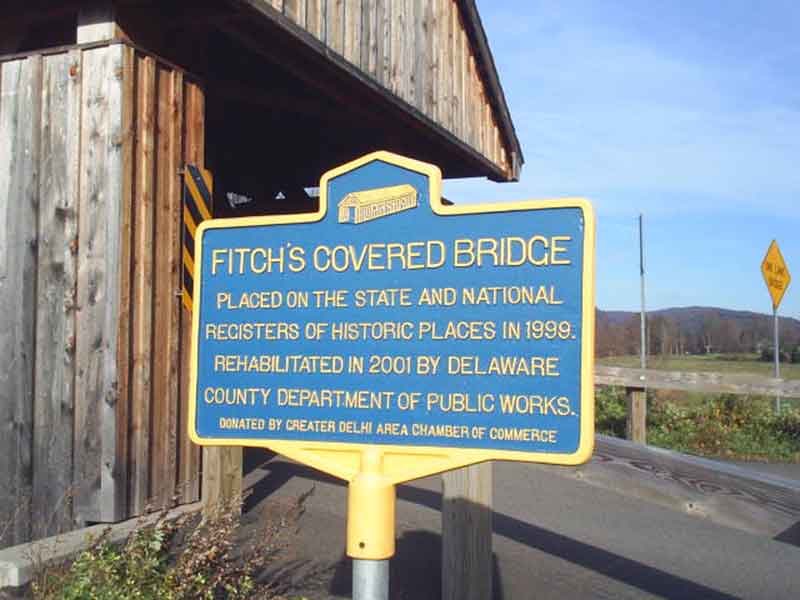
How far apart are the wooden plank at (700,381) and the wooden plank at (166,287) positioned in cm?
701

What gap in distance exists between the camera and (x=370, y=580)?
2973mm

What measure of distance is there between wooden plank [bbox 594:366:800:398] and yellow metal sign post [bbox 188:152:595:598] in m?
8.86

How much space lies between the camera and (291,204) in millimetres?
11750

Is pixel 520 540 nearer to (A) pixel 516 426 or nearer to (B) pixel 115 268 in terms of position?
(B) pixel 115 268

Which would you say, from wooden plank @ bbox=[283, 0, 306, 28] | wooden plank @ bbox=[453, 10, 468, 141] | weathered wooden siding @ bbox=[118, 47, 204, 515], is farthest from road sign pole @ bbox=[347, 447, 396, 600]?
wooden plank @ bbox=[453, 10, 468, 141]

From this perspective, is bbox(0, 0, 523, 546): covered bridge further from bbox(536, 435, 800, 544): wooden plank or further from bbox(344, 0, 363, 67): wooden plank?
bbox(536, 435, 800, 544): wooden plank

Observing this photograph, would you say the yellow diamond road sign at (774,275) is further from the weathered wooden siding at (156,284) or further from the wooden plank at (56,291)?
the wooden plank at (56,291)

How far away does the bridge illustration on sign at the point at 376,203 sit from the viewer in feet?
10.4

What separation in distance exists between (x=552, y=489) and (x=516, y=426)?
7.29m

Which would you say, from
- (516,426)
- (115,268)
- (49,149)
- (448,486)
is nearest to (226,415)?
(516,426)

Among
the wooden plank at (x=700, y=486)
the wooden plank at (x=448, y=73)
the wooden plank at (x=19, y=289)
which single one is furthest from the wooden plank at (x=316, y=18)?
the wooden plank at (x=700, y=486)

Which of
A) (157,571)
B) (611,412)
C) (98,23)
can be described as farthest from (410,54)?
(611,412)

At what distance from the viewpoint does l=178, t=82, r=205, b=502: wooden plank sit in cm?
602

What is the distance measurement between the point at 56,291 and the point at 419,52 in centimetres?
472
